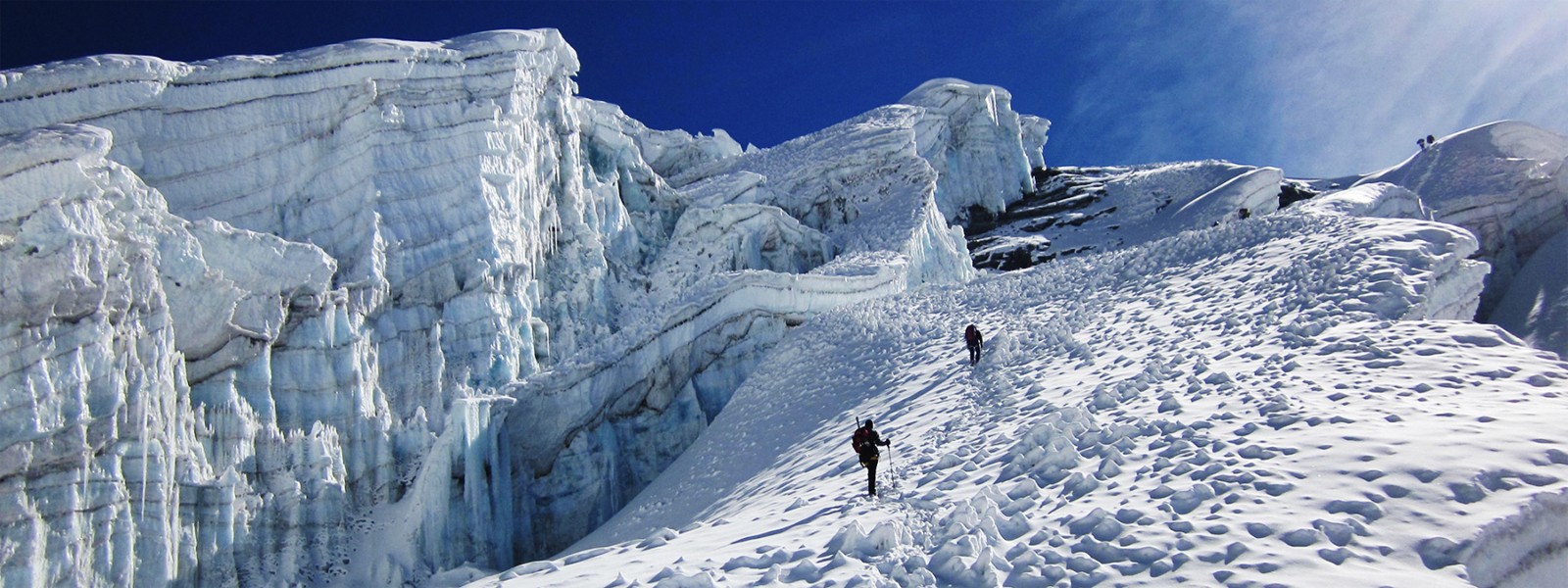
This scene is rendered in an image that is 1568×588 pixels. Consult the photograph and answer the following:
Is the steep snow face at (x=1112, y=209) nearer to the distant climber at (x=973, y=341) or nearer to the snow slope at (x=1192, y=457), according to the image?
the snow slope at (x=1192, y=457)

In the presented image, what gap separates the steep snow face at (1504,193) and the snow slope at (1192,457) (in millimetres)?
12745

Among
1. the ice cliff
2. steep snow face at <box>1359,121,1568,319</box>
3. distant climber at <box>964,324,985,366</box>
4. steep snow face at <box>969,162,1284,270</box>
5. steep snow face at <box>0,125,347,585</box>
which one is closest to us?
steep snow face at <box>0,125,347,585</box>

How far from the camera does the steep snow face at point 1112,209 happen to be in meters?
52.7

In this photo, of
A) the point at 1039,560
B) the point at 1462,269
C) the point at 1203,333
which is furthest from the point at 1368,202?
the point at 1039,560

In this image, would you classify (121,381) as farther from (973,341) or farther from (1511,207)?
(1511,207)

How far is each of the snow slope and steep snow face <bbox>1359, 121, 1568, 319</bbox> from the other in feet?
41.8

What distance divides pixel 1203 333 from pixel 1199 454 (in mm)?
7447

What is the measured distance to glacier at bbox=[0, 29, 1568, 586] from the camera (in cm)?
918

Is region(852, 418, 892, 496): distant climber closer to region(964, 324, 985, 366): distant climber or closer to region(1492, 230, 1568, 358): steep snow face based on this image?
region(964, 324, 985, 366): distant climber

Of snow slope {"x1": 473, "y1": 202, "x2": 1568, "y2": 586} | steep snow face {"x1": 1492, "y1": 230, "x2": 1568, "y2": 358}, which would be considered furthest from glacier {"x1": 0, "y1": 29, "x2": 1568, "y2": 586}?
steep snow face {"x1": 1492, "y1": 230, "x2": 1568, "y2": 358}

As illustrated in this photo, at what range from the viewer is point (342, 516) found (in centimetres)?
2050

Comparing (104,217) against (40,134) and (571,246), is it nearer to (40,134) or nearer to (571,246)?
(40,134)

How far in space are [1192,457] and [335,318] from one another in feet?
63.2

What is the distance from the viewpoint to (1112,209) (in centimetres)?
6975
